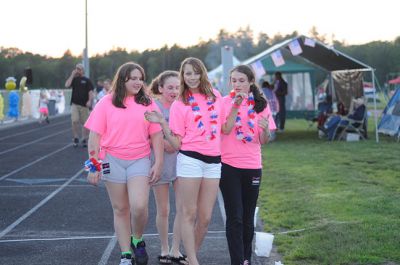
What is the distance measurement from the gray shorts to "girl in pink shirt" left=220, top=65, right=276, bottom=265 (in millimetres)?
697

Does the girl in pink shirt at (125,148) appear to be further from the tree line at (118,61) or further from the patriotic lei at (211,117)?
the tree line at (118,61)

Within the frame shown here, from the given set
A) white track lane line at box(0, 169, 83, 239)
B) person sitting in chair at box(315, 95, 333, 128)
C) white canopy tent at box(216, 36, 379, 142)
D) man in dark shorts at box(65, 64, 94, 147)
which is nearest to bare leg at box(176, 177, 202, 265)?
white track lane line at box(0, 169, 83, 239)

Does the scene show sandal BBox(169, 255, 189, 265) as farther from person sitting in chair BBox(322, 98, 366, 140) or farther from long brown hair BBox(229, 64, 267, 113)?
person sitting in chair BBox(322, 98, 366, 140)

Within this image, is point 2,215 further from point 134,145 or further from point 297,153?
point 297,153

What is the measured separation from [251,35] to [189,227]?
10143 centimetres

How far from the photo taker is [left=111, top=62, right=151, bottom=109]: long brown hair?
5371mm

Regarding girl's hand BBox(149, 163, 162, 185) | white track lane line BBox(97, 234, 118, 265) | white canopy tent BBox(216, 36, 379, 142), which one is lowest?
white track lane line BBox(97, 234, 118, 265)

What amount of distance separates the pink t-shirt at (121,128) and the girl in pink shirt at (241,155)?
27.6 inches

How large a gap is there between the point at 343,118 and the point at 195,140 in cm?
1392

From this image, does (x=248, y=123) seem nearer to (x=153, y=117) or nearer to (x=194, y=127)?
(x=194, y=127)

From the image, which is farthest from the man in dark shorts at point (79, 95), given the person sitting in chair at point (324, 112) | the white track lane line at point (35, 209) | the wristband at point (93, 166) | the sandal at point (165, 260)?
the wristband at point (93, 166)

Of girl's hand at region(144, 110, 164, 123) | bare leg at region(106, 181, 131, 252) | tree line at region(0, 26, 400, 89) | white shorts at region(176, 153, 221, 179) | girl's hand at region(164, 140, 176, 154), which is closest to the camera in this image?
white shorts at region(176, 153, 221, 179)

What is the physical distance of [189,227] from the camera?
5.15 m

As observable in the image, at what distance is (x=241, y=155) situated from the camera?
17.2ft
